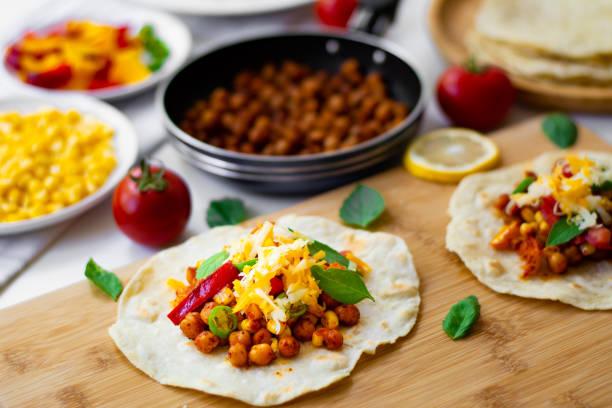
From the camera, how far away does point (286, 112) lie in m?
3.63

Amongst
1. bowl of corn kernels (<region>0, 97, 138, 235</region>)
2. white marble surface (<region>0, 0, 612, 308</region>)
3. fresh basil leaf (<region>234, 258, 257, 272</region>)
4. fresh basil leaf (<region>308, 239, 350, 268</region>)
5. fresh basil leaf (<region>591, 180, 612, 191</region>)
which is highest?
fresh basil leaf (<region>591, 180, 612, 191</region>)

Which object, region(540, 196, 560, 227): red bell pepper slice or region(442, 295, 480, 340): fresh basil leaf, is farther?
region(540, 196, 560, 227): red bell pepper slice

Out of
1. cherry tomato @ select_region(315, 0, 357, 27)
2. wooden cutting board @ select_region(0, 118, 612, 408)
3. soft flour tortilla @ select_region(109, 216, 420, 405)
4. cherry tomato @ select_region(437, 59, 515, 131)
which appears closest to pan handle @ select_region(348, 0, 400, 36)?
cherry tomato @ select_region(315, 0, 357, 27)

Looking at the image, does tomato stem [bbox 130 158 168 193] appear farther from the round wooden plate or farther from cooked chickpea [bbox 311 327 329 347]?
the round wooden plate

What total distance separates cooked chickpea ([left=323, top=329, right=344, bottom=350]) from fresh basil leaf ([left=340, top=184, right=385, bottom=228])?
27.4 inches

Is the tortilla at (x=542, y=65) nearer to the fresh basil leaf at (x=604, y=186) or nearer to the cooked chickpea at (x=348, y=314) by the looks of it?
the fresh basil leaf at (x=604, y=186)

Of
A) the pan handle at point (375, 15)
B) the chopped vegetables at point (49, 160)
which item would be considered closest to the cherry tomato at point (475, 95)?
the pan handle at point (375, 15)

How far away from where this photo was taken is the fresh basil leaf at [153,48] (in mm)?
4048

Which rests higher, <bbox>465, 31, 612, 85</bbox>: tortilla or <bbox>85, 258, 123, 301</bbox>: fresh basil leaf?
<bbox>465, 31, 612, 85</bbox>: tortilla

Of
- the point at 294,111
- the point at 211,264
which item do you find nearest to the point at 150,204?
the point at 211,264

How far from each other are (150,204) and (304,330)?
0.95 m

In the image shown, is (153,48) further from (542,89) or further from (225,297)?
(542,89)

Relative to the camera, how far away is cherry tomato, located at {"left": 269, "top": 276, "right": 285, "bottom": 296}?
7.46 feet

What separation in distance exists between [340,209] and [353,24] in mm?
1836
